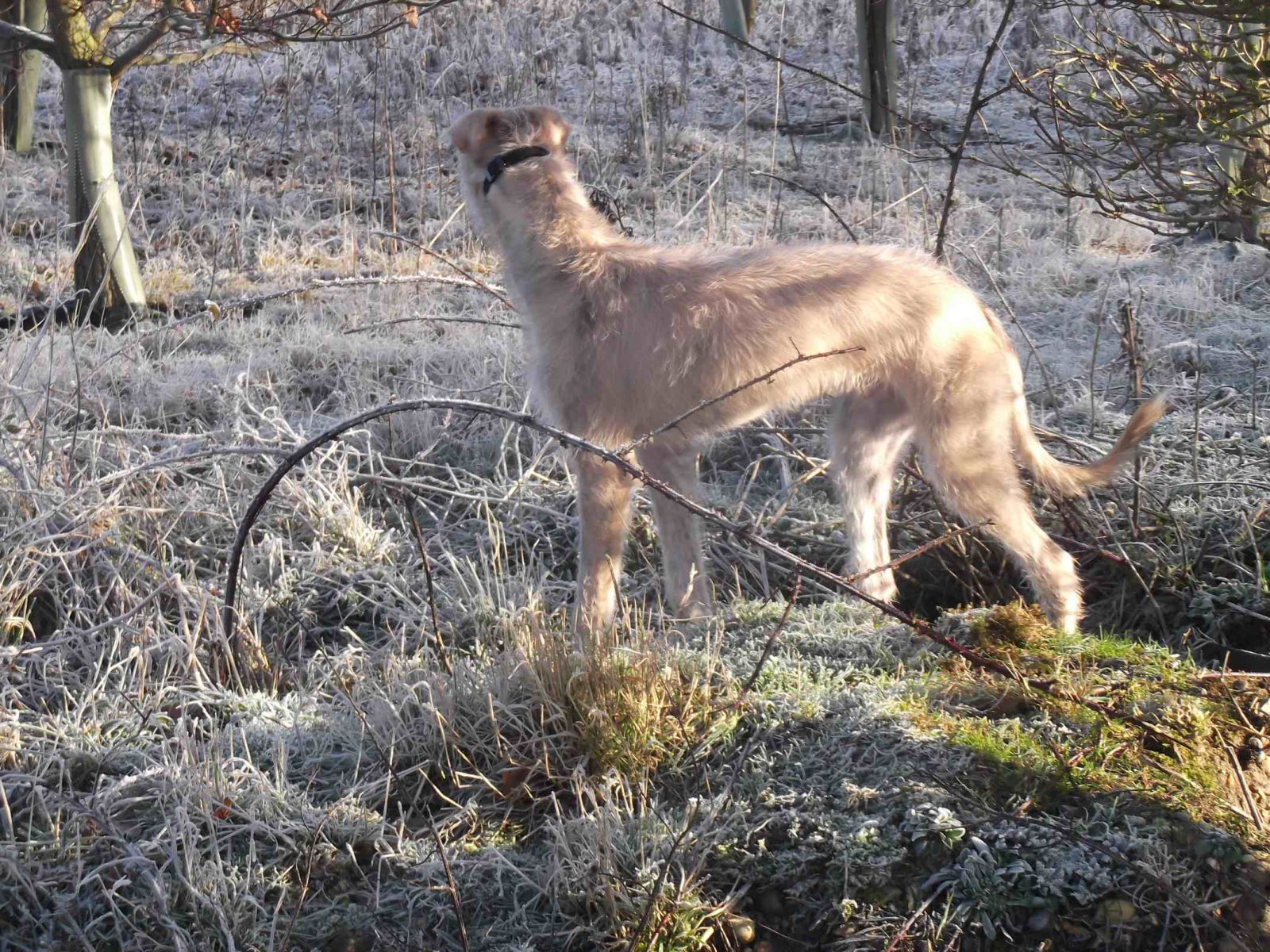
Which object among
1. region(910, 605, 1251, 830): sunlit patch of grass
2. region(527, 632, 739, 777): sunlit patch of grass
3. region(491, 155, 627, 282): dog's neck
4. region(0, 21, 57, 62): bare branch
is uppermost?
region(0, 21, 57, 62): bare branch

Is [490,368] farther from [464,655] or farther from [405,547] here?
[464,655]

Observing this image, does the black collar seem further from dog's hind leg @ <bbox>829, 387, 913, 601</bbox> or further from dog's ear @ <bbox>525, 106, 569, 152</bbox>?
dog's hind leg @ <bbox>829, 387, 913, 601</bbox>

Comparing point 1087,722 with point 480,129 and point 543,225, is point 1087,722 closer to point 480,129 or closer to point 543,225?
point 543,225

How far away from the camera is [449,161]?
32.6ft

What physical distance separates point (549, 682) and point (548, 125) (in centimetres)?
193

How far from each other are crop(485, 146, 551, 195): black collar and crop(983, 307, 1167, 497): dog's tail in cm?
162

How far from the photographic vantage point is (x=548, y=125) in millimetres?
3893

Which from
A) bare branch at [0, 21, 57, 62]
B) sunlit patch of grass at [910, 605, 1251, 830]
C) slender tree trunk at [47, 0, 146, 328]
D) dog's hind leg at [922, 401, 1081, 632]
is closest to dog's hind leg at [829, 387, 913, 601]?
dog's hind leg at [922, 401, 1081, 632]

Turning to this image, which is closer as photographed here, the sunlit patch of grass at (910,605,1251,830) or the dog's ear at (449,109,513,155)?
the sunlit patch of grass at (910,605,1251,830)

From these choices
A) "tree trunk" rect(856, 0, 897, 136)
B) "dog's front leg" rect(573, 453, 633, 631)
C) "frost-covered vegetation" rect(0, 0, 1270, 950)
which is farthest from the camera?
"tree trunk" rect(856, 0, 897, 136)

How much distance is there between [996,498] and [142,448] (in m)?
3.41

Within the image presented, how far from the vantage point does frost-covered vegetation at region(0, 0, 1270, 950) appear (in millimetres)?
2568

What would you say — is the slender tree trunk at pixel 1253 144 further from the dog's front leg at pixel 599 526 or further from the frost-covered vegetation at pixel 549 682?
the dog's front leg at pixel 599 526

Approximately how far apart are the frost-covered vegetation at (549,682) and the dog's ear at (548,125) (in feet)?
4.08
